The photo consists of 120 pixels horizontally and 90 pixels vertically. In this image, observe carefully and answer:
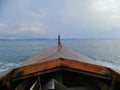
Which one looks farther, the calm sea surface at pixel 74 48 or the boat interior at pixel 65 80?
the calm sea surface at pixel 74 48

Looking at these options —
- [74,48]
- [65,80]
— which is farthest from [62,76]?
[74,48]

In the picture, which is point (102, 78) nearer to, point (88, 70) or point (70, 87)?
point (88, 70)

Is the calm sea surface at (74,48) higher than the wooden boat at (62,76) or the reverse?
the reverse

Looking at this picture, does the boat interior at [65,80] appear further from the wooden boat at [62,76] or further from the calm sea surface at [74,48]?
the calm sea surface at [74,48]

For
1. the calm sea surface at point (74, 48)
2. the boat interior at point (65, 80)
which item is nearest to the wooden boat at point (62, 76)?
the boat interior at point (65, 80)

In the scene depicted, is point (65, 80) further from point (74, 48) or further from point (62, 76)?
point (74, 48)

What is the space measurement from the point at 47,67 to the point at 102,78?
2.46ft

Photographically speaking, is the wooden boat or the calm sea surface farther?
the calm sea surface

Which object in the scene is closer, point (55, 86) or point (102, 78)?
point (55, 86)

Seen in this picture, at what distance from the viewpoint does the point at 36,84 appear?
2256 millimetres

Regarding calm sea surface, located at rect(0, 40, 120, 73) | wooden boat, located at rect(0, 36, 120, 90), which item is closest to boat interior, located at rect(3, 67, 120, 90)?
wooden boat, located at rect(0, 36, 120, 90)

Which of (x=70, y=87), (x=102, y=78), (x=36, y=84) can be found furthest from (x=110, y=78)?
(x=36, y=84)

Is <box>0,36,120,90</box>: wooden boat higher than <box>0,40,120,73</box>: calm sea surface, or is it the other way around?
<box>0,36,120,90</box>: wooden boat

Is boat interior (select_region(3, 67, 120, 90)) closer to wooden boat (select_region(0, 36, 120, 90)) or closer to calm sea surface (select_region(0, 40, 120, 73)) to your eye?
wooden boat (select_region(0, 36, 120, 90))
